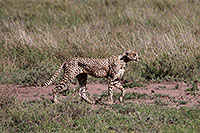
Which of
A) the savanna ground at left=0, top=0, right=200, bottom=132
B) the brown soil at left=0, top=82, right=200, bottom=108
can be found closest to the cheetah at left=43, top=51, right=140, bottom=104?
the savanna ground at left=0, top=0, right=200, bottom=132

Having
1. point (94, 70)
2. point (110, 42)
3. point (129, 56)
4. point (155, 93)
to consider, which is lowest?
point (155, 93)

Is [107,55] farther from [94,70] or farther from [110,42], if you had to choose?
[94,70]

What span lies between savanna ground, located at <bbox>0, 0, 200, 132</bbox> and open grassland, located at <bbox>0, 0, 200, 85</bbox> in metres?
0.03

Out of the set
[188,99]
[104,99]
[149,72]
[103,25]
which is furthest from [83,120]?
[103,25]

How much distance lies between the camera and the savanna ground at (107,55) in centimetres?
654

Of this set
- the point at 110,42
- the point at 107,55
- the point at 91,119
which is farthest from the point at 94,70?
the point at 110,42

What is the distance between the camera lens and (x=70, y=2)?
18.5 m

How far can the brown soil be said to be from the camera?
7.98 meters

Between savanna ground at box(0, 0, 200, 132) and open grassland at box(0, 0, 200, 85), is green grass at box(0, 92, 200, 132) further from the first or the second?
open grassland at box(0, 0, 200, 85)

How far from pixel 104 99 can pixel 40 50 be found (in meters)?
3.95

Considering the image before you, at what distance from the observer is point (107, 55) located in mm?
11211

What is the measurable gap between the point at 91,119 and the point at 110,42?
18.5ft

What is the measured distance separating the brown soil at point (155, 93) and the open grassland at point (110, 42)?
0.42 m

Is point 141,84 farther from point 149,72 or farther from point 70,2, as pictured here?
point 70,2
